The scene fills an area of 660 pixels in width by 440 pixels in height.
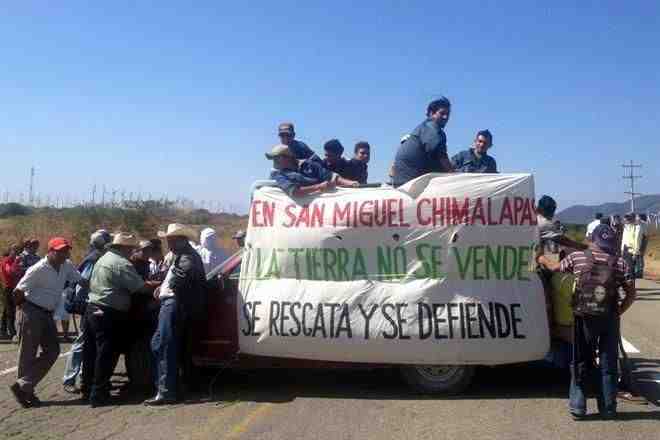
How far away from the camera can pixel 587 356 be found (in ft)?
20.7

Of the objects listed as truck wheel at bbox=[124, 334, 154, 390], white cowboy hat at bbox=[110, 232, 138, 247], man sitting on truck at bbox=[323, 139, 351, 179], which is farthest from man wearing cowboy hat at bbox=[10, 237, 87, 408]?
man sitting on truck at bbox=[323, 139, 351, 179]

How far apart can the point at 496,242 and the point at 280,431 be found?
2.74 m

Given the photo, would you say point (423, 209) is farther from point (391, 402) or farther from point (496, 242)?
point (391, 402)

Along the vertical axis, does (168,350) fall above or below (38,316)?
below

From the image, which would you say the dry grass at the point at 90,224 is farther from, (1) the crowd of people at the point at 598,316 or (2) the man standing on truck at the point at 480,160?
(1) the crowd of people at the point at 598,316

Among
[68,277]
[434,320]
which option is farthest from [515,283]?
[68,277]


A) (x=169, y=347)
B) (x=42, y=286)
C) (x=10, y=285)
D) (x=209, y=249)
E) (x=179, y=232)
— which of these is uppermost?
(x=179, y=232)

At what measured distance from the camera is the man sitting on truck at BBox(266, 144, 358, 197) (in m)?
7.39

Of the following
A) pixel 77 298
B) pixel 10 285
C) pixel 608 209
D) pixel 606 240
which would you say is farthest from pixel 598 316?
pixel 608 209

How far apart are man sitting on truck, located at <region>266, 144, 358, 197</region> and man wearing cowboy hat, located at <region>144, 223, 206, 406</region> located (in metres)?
1.23

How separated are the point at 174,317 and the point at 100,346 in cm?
86

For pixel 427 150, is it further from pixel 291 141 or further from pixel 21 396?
pixel 21 396

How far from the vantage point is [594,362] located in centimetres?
636

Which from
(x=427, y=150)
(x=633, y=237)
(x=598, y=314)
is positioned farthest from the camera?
(x=633, y=237)
